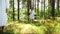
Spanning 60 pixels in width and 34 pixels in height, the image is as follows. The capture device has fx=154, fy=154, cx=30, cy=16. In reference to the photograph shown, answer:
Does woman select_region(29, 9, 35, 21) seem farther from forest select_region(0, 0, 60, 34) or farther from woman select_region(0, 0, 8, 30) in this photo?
woman select_region(0, 0, 8, 30)

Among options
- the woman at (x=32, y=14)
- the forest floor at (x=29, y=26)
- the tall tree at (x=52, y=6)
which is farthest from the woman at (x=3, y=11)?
the tall tree at (x=52, y=6)

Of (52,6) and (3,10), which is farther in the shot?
(52,6)

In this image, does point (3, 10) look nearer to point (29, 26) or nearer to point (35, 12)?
point (29, 26)

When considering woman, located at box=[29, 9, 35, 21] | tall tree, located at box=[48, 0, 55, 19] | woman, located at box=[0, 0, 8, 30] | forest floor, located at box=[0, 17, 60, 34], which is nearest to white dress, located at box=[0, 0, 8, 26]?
woman, located at box=[0, 0, 8, 30]

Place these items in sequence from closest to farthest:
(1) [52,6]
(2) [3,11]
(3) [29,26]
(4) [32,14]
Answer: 1. (2) [3,11]
2. (3) [29,26]
3. (4) [32,14]
4. (1) [52,6]

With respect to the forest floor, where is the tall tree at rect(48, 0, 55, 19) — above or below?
above

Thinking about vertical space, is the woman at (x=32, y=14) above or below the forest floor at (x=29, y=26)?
above

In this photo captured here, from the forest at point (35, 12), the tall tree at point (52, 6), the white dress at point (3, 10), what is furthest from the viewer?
the tall tree at point (52, 6)

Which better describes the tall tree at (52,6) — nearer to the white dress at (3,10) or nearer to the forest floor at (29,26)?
the forest floor at (29,26)

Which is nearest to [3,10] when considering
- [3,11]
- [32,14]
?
[3,11]

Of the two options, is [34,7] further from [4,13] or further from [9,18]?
[4,13]

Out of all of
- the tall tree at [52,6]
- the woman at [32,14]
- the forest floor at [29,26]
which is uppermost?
the tall tree at [52,6]

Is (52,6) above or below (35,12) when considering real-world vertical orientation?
above

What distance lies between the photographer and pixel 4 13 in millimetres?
3498
